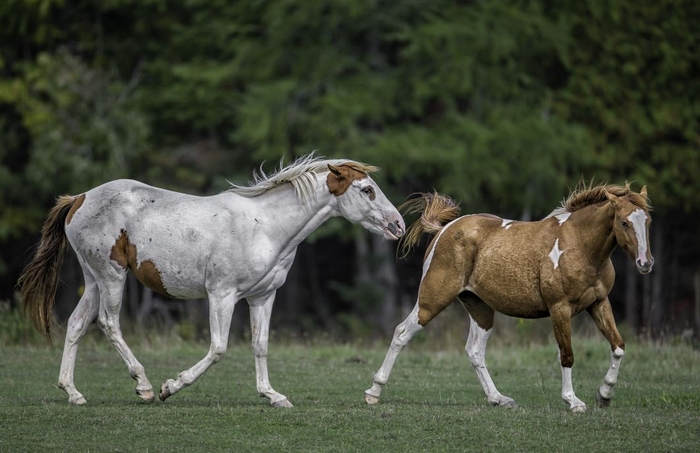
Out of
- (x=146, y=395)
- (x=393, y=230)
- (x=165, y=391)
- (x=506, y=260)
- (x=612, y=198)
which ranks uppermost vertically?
(x=612, y=198)

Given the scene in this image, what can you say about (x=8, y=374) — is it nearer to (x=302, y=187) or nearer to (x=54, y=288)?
(x=54, y=288)

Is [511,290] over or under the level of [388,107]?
over

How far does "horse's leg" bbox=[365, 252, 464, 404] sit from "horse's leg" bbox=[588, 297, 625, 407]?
134 centimetres

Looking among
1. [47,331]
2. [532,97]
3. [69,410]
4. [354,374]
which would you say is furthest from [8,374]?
[532,97]

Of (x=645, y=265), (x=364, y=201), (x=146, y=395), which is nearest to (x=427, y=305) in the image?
(x=364, y=201)

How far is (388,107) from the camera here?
2686 centimetres

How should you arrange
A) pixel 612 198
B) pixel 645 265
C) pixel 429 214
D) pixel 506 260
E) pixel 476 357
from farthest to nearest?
pixel 429 214 → pixel 476 357 → pixel 506 260 → pixel 612 198 → pixel 645 265

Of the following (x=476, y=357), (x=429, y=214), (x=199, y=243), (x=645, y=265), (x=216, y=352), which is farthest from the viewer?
(x=429, y=214)

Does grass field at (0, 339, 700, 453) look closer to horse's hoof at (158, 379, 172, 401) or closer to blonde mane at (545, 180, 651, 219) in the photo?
horse's hoof at (158, 379, 172, 401)

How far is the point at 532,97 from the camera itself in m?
27.7

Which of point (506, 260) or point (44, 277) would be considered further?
point (44, 277)

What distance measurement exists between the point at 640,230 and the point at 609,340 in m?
1.22

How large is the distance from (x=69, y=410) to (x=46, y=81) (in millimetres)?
19573

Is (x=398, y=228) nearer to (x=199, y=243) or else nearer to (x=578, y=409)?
(x=199, y=243)
